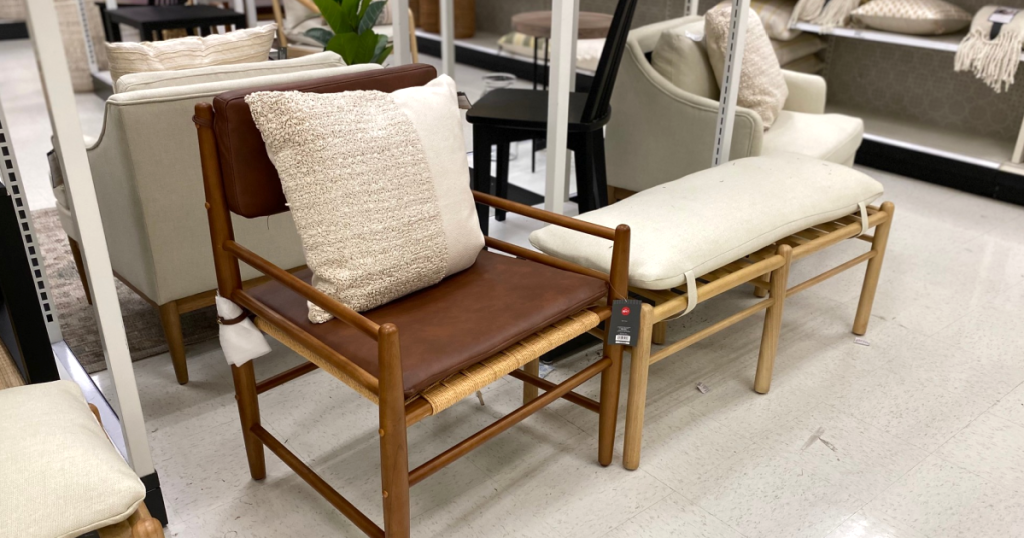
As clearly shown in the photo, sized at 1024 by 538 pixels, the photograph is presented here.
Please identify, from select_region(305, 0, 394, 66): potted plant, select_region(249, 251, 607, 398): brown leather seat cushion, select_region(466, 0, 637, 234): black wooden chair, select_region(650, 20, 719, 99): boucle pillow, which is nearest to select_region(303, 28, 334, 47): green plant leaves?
select_region(305, 0, 394, 66): potted plant

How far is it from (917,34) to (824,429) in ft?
8.39

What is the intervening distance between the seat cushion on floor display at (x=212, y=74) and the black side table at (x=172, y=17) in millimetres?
2933

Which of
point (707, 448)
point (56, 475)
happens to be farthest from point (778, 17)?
point (56, 475)

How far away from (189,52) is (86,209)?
1187 mm

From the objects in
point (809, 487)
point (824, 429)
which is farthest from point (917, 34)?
point (809, 487)

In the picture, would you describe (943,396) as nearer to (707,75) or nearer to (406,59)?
(707,75)

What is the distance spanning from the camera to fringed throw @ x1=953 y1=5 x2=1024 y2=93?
10.8 ft

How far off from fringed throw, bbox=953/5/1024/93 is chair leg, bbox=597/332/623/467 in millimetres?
2701

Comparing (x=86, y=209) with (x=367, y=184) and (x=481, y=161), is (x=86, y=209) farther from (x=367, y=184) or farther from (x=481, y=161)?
(x=481, y=161)

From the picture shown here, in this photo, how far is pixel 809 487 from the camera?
1.70 m

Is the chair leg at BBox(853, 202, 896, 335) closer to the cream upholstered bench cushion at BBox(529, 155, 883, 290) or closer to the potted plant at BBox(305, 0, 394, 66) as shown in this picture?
the cream upholstered bench cushion at BBox(529, 155, 883, 290)

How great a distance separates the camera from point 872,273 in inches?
88.1

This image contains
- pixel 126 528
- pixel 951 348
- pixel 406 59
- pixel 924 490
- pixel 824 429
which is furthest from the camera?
pixel 406 59

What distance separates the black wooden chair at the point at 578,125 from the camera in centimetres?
235
